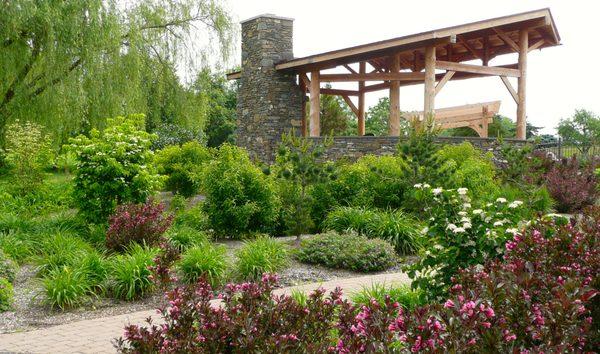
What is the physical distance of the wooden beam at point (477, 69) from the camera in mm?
16578

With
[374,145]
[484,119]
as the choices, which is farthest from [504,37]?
[374,145]

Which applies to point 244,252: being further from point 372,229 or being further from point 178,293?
point 178,293

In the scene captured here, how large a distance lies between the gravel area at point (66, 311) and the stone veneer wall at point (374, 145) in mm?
7896

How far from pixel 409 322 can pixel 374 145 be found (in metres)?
13.5

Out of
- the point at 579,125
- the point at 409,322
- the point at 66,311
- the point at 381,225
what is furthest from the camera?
the point at 579,125

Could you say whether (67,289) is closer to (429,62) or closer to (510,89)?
(429,62)

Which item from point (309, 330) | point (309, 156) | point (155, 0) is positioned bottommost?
point (309, 330)

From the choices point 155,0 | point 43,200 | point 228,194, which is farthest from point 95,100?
point 228,194

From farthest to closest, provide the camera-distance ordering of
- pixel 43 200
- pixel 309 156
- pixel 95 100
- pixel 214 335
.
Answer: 1. pixel 95 100
2. pixel 43 200
3. pixel 309 156
4. pixel 214 335

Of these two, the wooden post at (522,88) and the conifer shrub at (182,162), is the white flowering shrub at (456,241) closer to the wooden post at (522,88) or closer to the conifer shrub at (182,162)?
the conifer shrub at (182,162)

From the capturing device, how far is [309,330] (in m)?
3.22

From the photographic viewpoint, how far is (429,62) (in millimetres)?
16062

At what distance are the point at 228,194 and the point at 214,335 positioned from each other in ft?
24.0

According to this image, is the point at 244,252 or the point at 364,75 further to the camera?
the point at 364,75
